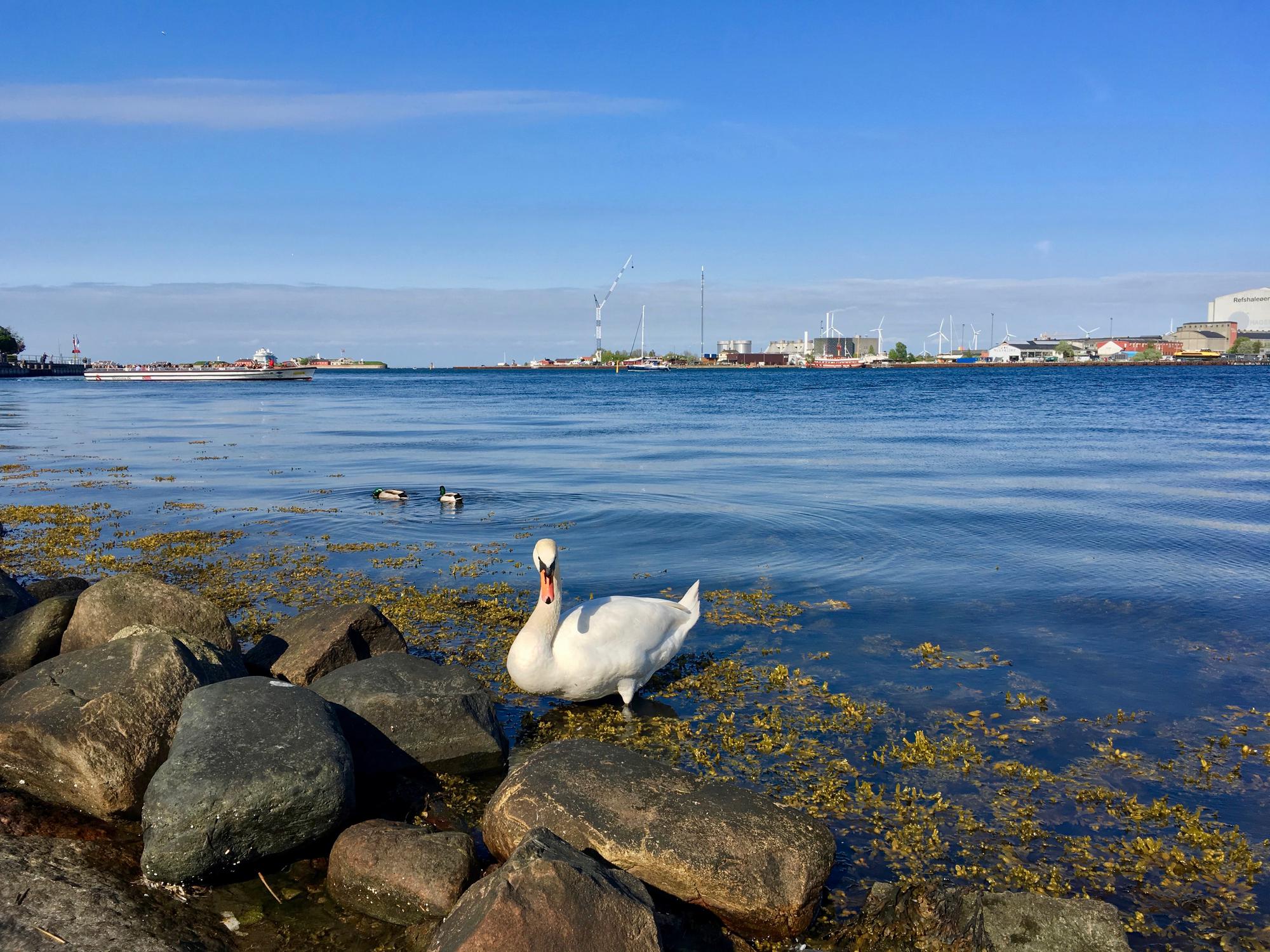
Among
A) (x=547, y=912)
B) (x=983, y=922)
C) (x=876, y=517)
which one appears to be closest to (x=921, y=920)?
(x=983, y=922)

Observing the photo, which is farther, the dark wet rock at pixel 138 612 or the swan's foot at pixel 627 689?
the swan's foot at pixel 627 689

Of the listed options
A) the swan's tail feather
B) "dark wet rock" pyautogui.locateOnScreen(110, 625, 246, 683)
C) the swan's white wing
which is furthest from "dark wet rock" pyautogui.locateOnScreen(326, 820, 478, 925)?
the swan's tail feather

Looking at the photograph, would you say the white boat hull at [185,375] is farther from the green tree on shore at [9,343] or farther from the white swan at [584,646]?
the white swan at [584,646]

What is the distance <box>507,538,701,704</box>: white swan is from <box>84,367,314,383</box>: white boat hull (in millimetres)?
138340

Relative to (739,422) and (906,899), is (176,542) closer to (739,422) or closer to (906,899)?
(906,899)

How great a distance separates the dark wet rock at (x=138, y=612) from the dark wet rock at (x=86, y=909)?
281cm

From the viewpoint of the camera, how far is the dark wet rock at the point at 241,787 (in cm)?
589

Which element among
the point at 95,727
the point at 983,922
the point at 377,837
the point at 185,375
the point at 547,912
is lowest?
the point at 983,922

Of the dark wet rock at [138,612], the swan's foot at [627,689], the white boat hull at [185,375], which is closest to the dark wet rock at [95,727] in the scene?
the dark wet rock at [138,612]

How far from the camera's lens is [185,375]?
447ft

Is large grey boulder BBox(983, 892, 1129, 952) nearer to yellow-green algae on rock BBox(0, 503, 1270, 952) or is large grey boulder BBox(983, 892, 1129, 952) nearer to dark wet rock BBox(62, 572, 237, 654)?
yellow-green algae on rock BBox(0, 503, 1270, 952)

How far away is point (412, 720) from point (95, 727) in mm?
2301

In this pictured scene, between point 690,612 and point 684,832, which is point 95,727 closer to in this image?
point 684,832

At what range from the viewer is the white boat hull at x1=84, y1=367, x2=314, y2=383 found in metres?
135
